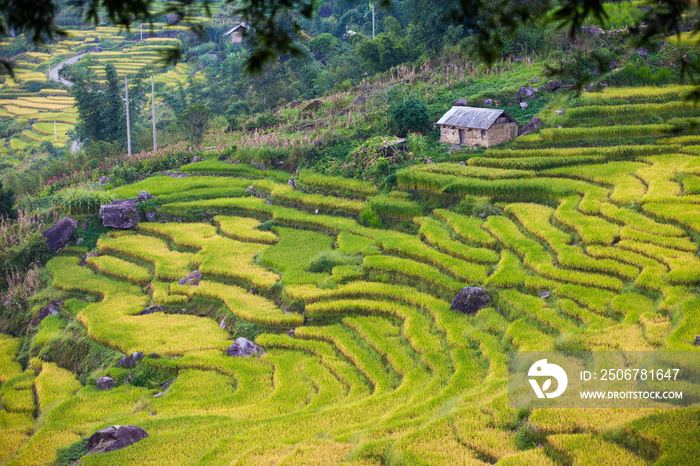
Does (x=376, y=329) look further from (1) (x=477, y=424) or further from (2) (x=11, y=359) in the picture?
(2) (x=11, y=359)

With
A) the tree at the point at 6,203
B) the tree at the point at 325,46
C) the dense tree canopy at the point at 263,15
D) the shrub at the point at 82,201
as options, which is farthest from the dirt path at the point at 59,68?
the dense tree canopy at the point at 263,15

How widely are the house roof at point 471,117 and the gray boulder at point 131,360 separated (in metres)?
13.7

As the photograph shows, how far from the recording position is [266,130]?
28.9 meters

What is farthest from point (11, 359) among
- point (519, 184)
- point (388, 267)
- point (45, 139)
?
point (45, 139)

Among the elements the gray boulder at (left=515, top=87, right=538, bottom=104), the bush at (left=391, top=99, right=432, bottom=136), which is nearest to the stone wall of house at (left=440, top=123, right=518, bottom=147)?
the bush at (left=391, top=99, right=432, bottom=136)

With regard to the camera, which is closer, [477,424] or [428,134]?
[477,424]

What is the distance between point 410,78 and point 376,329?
60.4 feet

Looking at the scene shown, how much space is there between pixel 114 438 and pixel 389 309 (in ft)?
21.5

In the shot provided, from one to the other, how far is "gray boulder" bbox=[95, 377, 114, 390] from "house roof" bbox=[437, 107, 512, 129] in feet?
47.7

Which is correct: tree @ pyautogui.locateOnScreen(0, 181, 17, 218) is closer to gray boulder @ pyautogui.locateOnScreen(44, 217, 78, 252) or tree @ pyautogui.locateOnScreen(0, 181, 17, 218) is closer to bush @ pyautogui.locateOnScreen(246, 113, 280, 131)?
gray boulder @ pyautogui.locateOnScreen(44, 217, 78, 252)

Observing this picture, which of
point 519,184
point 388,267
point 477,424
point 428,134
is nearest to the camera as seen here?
point 477,424

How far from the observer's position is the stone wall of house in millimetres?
20656

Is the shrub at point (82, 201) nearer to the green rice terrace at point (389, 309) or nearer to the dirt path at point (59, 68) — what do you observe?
the green rice terrace at point (389, 309)

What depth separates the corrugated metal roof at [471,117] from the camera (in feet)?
66.3
